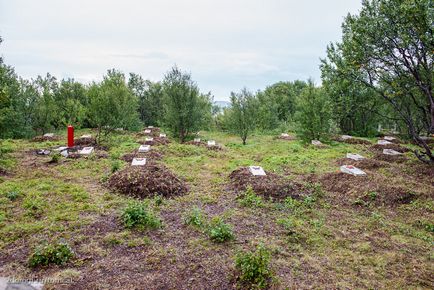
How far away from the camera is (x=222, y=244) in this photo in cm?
493

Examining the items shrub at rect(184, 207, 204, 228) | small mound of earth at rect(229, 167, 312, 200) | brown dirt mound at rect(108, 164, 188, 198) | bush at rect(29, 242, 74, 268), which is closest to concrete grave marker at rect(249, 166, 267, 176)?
small mound of earth at rect(229, 167, 312, 200)

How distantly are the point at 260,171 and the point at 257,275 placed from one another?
5.26 metres

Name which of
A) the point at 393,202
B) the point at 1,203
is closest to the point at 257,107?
the point at 393,202

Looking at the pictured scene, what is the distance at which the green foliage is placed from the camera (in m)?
6.96

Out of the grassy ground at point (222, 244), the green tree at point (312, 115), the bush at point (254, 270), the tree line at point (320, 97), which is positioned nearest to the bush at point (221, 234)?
the grassy ground at point (222, 244)

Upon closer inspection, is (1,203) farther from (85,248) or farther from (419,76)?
(419,76)

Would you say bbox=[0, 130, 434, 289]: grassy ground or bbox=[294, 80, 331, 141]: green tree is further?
bbox=[294, 80, 331, 141]: green tree

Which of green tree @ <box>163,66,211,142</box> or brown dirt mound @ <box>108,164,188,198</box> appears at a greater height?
green tree @ <box>163,66,211,142</box>

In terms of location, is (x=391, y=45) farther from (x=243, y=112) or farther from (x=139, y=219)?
(x=243, y=112)

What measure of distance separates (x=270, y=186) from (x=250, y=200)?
3.12ft

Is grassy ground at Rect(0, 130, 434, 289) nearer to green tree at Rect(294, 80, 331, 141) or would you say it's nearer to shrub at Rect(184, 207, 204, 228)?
shrub at Rect(184, 207, 204, 228)

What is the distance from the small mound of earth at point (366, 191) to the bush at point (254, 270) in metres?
4.26

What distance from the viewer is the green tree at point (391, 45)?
855cm

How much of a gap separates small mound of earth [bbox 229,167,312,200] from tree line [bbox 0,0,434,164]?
5445mm
